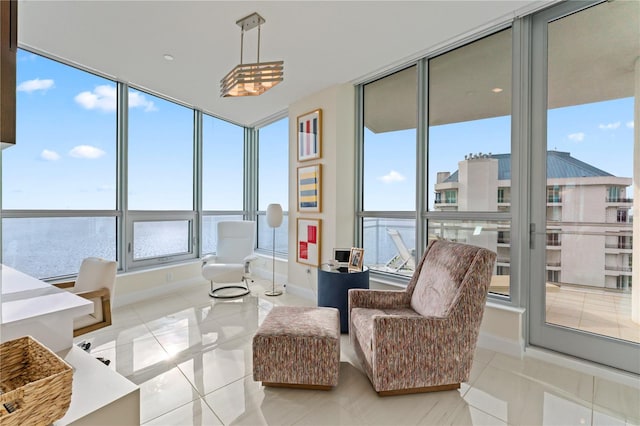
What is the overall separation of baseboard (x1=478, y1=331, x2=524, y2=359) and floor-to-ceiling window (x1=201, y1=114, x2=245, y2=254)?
4183 millimetres

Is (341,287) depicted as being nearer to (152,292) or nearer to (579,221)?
(579,221)

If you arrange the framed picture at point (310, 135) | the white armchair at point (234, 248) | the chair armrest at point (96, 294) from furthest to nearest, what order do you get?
the white armchair at point (234, 248) < the framed picture at point (310, 135) < the chair armrest at point (96, 294)

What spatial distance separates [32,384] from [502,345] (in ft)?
9.88

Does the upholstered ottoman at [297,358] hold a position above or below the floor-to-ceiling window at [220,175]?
below

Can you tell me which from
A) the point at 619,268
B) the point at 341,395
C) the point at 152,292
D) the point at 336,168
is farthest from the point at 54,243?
the point at 619,268

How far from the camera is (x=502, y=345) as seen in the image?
254 cm

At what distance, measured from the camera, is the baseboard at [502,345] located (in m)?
2.46

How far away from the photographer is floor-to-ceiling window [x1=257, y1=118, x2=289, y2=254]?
5.00m

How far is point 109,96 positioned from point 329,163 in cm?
293

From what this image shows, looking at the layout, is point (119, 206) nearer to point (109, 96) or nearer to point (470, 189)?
point (109, 96)

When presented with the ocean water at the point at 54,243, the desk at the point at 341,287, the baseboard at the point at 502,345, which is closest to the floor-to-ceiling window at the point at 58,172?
the ocean water at the point at 54,243

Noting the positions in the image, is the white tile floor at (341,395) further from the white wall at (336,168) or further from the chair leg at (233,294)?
the white wall at (336,168)

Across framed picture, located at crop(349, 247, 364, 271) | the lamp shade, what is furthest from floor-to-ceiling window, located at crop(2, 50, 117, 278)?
framed picture, located at crop(349, 247, 364, 271)

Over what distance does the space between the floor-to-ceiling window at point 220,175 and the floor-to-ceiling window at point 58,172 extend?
1.38 meters
